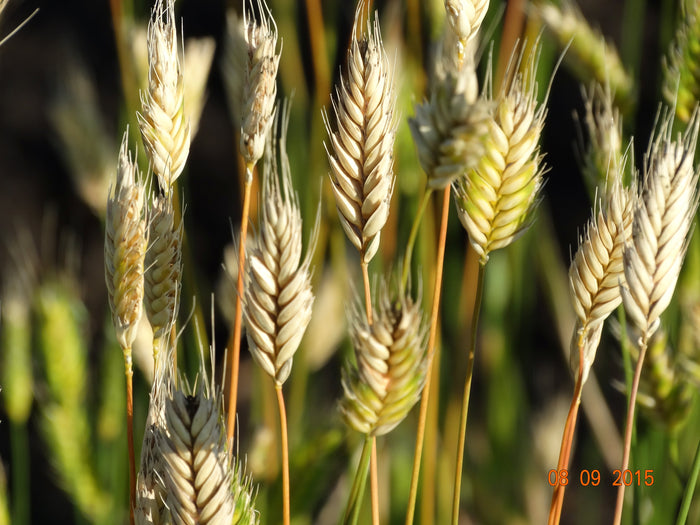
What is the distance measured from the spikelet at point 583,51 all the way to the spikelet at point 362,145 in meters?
0.33

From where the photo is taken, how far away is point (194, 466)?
38 cm

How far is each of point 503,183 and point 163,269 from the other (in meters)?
0.22

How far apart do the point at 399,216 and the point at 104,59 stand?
1.13 metres

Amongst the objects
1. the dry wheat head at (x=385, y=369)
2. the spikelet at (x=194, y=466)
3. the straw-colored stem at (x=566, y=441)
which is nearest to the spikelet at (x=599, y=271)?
the straw-colored stem at (x=566, y=441)

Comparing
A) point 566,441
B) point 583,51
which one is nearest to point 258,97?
point 566,441

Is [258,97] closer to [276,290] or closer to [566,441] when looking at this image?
[276,290]

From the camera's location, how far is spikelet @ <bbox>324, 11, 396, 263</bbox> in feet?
1.38

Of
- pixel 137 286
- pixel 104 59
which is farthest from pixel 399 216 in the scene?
pixel 104 59

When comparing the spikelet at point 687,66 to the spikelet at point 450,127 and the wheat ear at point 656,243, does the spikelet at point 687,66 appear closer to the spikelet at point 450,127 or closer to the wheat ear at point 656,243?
the wheat ear at point 656,243

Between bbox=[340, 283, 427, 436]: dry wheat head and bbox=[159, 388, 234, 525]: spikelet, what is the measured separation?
72 mm

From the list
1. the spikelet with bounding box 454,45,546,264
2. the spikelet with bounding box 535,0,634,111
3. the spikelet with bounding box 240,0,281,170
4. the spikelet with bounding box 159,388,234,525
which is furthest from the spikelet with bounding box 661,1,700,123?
the spikelet with bounding box 159,388,234,525

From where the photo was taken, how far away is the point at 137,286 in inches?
17.3

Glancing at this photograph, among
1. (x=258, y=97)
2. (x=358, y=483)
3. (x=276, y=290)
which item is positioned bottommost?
(x=358, y=483)

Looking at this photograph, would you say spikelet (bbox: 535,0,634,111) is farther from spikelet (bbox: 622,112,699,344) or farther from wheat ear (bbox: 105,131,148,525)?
wheat ear (bbox: 105,131,148,525)
